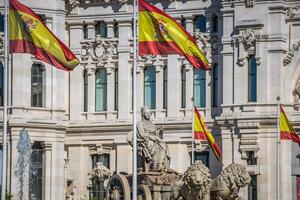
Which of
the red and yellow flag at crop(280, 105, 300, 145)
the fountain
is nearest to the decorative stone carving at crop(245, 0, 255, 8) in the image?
the red and yellow flag at crop(280, 105, 300, 145)

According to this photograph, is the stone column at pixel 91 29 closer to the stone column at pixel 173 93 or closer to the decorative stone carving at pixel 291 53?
the stone column at pixel 173 93

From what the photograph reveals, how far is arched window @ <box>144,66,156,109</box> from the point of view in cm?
8900

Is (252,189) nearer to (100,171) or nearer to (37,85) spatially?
(100,171)

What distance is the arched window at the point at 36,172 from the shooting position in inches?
3430

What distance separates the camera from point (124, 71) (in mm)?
89188

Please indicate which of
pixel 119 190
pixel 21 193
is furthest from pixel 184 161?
pixel 119 190

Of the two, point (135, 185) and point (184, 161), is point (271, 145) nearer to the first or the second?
point (184, 161)

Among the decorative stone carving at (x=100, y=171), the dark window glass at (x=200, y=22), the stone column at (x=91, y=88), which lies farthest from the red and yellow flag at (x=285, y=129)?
the stone column at (x=91, y=88)

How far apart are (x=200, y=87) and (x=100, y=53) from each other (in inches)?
245

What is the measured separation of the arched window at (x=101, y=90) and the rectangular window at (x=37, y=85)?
11.6 feet

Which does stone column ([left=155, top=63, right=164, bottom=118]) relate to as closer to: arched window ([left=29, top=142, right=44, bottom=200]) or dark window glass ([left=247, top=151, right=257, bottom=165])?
dark window glass ([left=247, top=151, right=257, bottom=165])

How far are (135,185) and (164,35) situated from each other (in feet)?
18.1

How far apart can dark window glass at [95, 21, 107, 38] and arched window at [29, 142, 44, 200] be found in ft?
24.6

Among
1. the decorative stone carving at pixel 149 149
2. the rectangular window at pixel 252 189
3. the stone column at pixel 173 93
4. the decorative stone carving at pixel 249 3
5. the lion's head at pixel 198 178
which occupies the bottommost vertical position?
the rectangular window at pixel 252 189
